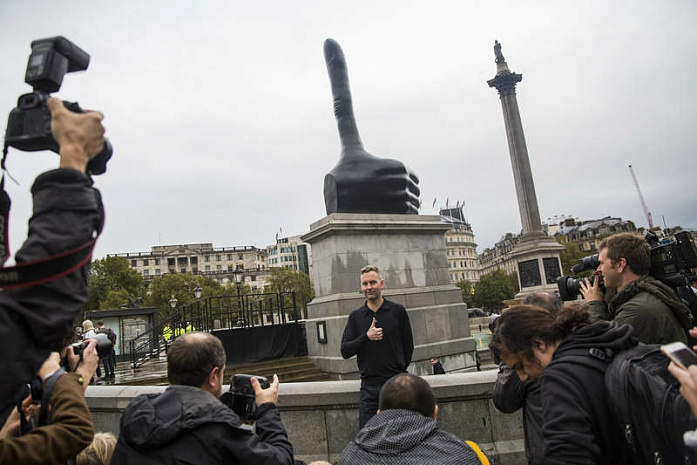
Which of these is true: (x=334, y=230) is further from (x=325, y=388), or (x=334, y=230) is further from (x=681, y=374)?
(x=681, y=374)

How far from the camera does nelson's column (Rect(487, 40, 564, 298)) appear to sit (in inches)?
923

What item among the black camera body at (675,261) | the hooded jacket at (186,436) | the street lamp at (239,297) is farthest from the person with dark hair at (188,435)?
the street lamp at (239,297)

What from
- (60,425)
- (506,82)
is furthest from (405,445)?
(506,82)

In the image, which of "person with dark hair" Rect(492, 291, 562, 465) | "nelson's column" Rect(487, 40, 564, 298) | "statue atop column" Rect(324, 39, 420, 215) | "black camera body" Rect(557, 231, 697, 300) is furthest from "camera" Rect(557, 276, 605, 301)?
"nelson's column" Rect(487, 40, 564, 298)

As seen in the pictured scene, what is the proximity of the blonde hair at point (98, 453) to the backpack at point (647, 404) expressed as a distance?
2.59 meters

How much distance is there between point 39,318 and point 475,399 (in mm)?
4587

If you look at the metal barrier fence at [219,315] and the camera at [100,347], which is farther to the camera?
the metal barrier fence at [219,315]

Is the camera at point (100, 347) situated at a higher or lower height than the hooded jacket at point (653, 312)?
higher

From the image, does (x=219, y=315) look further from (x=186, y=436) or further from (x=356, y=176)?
(x=186, y=436)

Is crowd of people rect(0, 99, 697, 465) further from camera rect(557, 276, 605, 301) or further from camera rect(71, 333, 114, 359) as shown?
camera rect(557, 276, 605, 301)

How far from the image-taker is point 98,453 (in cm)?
271

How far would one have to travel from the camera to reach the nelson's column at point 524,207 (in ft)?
76.9

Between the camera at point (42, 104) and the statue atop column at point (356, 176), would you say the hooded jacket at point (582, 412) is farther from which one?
the statue atop column at point (356, 176)

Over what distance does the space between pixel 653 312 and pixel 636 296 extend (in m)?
0.17
